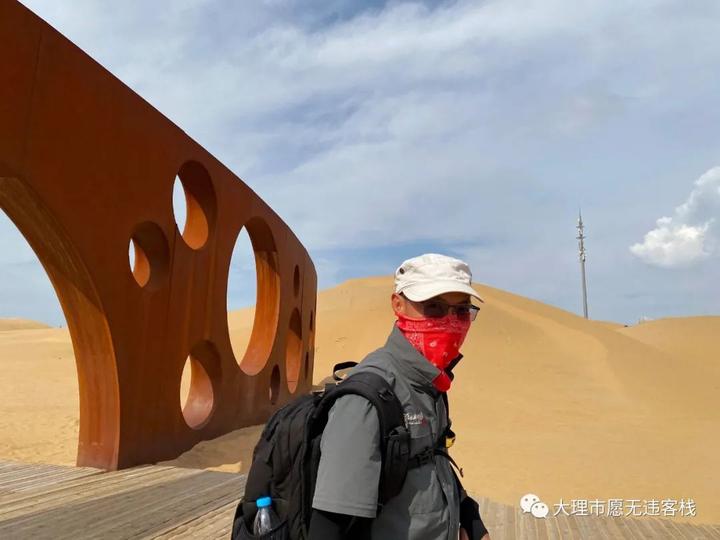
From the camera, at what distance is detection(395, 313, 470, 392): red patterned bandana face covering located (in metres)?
1.83

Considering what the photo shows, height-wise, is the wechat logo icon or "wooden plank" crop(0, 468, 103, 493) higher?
"wooden plank" crop(0, 468, 103, 493)

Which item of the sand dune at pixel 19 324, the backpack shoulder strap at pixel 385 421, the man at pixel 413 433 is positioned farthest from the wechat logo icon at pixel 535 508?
the sand dune at pixel 19 324

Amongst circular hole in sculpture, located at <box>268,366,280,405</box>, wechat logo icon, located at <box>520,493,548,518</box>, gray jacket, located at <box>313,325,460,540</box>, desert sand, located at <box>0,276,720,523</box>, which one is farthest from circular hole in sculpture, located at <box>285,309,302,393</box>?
gray jacket, located at <box>313,325,460,540</box>

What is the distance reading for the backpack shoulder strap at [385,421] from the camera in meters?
1.44

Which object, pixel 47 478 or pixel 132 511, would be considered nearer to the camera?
pixel 132 511

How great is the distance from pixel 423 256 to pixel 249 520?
985 millimetres

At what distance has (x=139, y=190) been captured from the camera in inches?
273

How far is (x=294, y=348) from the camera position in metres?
15.0

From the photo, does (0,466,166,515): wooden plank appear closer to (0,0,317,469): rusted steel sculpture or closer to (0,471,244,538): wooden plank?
(0,0,317,469): rusted steel sculpture

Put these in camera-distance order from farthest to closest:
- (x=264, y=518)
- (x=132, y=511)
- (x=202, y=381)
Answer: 1. (x=202, y=381)
2. (x=132, y=511)
3. (x=264, y=518)

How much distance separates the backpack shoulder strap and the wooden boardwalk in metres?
3.46

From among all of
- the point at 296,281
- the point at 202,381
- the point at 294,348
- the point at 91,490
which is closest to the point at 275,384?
the point at 294,348

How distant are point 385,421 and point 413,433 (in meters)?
0.19

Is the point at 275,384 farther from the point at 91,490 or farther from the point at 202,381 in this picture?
the point at 91,490
